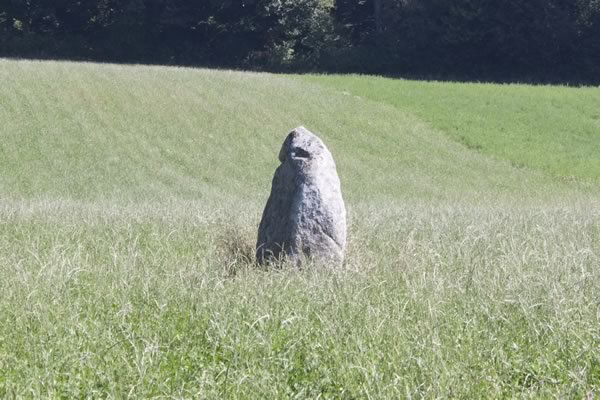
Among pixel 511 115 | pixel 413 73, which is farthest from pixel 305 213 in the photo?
pixel 413 73

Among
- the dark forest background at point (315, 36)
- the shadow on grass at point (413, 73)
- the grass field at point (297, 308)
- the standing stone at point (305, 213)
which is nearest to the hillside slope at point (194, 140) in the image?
the grass field at point (297, 308)

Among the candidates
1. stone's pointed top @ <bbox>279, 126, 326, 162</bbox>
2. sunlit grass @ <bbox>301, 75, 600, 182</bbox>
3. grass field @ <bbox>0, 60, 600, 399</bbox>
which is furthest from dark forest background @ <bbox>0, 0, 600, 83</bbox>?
stone's pointed top @ <bbox>279, 126, 326, 162</bbox>

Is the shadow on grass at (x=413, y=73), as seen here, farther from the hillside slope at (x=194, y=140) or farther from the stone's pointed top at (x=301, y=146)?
the stone's pointed top at (x=301, y=146)

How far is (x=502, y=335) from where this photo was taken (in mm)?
5836

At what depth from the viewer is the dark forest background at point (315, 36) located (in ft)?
161

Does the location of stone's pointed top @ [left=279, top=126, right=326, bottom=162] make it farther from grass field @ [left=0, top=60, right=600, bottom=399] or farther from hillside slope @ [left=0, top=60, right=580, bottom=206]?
hillside slope @ [left=0, top=60, right=580, bottom=206]

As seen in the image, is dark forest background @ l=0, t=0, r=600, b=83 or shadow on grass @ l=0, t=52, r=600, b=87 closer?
shadow on grass @ l=0, t=52, r=600, b=87

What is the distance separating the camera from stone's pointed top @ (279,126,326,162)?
9094 mm

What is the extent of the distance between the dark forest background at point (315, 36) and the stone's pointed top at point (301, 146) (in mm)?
40229

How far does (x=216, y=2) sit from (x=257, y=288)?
46171 mm

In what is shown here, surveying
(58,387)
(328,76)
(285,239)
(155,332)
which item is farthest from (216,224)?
(328,76)

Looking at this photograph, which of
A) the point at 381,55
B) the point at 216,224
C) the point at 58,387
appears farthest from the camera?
the point at 381,55

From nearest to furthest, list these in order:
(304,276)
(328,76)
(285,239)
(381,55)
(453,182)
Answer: (304,276) < (285,239) < (453,182) < (328,76) < (381,55)

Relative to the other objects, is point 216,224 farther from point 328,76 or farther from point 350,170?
point 328,76
